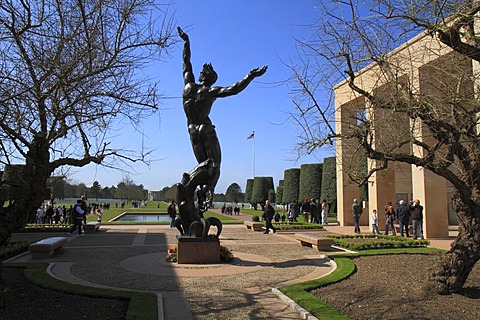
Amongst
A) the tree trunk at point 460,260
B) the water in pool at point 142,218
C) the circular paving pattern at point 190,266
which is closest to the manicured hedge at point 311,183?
the water in pool at point 142,218

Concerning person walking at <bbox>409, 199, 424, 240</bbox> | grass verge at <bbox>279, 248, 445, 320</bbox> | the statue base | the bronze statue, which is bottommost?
grass verge at <bbox>279, 248, 445, 320</bbox>

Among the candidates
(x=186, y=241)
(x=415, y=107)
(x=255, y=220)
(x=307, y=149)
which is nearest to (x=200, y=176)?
(x=186, y=241)

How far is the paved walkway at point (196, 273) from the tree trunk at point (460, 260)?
2.66m

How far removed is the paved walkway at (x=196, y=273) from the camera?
6.51 meters

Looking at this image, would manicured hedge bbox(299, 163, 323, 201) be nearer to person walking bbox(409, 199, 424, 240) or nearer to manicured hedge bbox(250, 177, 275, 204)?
manicured hedge bbox(250, 177, 275, 204)

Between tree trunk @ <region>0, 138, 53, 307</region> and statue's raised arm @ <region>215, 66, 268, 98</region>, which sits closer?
tree trunk @ <region>0, 138, 53, 307</region>

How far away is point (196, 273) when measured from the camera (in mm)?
9125

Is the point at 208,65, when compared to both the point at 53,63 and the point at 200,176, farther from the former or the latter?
the point at 53,63

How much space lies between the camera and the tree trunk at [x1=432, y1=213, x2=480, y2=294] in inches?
264

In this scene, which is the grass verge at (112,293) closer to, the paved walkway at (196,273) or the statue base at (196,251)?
the paved walkway at (196,273)

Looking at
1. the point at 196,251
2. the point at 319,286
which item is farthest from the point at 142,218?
the point at 319,286

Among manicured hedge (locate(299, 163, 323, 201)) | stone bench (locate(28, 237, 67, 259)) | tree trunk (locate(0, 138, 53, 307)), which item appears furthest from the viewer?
manicured hedge (locate(299, 163, 323, 201))

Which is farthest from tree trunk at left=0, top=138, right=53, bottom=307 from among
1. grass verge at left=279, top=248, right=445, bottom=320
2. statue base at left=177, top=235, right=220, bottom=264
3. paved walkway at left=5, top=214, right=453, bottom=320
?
statue base at left=177, top=235, right=220, bottom=264

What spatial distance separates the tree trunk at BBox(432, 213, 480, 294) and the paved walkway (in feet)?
8.74
